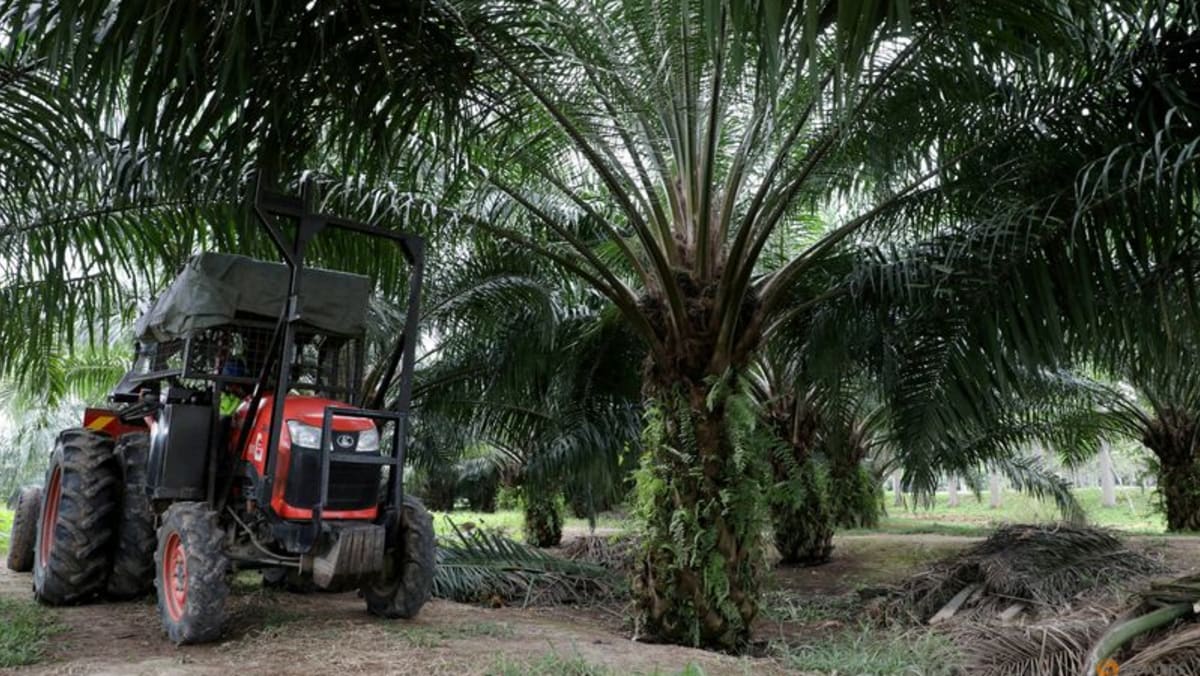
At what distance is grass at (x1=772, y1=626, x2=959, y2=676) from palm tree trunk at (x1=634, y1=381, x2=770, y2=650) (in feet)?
1.60

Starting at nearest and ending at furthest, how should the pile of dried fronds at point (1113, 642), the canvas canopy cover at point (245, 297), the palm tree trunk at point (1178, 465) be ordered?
the pile of dried fronds at point (1113, 642)
the canvas canopy cover at point (245, 297)
the palm tree trunk at point (1178, 465)

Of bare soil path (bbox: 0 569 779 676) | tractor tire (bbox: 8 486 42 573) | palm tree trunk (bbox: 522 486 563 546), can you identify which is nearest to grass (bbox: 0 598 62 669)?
bare soil path (bbox: 0 569 779 676)

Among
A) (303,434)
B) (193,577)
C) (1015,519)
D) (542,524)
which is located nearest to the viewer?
(193,577)

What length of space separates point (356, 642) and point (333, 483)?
0.90 m

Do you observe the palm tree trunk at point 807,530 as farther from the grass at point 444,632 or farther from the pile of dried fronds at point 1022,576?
the grass at point 444,632

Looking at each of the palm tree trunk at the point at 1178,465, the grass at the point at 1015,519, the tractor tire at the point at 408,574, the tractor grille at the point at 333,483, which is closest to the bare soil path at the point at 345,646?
the tractor tire at the point at 408,574

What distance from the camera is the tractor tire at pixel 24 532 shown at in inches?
326

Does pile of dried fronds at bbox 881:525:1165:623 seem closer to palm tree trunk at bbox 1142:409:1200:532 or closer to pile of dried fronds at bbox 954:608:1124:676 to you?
pile of dried fronds at bbox 954:608:1124:676

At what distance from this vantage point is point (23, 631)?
4.98m

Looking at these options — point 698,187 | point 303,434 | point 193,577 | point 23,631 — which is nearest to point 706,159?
point 698,187

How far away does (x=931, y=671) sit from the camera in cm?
470

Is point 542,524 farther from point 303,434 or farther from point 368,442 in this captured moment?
point 303,434

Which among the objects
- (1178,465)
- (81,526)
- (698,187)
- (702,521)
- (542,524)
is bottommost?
(542,524)

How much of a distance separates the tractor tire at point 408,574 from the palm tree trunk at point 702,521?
1572mm
